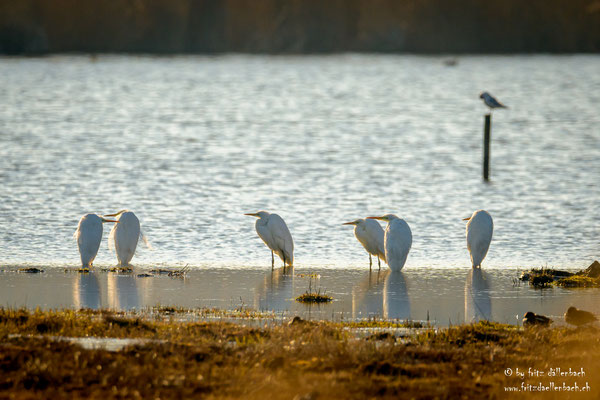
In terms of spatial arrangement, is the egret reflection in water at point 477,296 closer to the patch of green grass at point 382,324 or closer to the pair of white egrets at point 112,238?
the patch of green grass at point 382,324

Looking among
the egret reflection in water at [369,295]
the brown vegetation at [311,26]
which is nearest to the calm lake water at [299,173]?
the egret reflection in water at [369,295]

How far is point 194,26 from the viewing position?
137000 millimetres

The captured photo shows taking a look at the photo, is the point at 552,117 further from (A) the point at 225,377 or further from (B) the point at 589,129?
(A) the point at 225,377

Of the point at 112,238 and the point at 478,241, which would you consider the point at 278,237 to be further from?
the point at 478,241

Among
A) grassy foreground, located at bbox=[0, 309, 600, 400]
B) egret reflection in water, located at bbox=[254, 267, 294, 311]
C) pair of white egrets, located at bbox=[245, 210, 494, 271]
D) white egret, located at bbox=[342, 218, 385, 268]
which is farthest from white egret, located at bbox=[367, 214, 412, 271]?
grassy foreground, located at bbox=[0, 309, 600, 400]

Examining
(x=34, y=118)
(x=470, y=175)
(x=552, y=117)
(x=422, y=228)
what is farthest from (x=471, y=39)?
(x=422, y=228)

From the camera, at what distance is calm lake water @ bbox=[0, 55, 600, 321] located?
1633cm

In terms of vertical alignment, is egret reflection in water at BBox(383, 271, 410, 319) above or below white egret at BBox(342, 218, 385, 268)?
below

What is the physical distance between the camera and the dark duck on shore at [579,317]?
1037cm

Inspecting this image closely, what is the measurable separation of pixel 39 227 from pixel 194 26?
121 meters

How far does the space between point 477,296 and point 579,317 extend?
223cm

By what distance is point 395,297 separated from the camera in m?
12.5

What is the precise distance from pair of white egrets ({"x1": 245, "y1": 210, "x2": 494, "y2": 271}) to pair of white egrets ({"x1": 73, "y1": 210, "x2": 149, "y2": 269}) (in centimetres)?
194

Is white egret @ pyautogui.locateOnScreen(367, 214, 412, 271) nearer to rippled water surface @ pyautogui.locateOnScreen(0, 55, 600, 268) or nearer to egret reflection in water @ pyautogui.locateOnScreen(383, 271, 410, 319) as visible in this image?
egret reflection in water @ pyautogui.locateOnScreen(383, 271, 410, 319)
